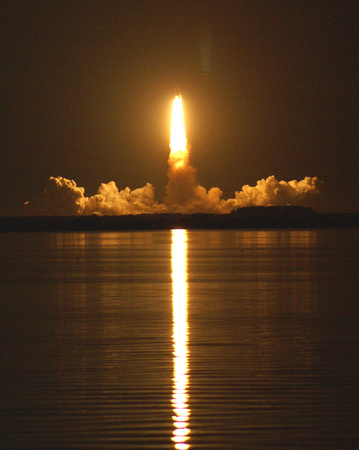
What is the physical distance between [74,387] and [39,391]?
0.83 meters

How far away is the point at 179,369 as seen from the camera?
19.1m

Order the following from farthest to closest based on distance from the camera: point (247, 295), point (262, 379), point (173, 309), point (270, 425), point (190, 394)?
point (247, 295), point (173, 309), point (262, 379), point (190, 394), point (270, 425)

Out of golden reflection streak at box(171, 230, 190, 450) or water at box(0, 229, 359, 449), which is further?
water at box(0, 229, 359, 449)

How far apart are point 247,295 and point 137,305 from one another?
682cm

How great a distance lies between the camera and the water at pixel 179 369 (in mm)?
13727

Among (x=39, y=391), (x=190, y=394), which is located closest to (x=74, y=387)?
(x=39, y=391)

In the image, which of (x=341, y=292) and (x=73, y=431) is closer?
(x=73, y=431)

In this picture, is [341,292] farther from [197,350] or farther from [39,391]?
[39,391]

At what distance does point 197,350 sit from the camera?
71.7 ft

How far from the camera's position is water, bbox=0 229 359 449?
540 inches

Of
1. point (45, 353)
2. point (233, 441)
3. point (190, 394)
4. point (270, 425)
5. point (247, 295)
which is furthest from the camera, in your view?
point (247, 295)

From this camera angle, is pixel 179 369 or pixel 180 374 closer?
pixel 180 374

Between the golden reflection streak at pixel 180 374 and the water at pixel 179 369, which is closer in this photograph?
the golden reflection streak at pixel 180 374

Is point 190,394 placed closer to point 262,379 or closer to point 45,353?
point 262,379
